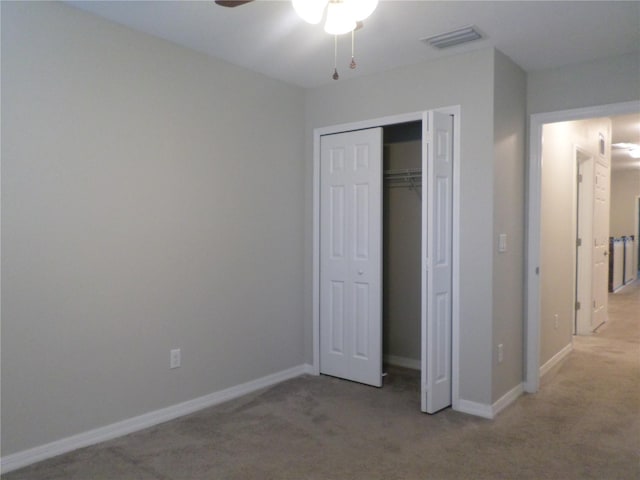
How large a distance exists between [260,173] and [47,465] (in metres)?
2.35

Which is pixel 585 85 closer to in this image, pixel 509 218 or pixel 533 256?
pixel 509 218

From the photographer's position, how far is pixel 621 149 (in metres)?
7.73

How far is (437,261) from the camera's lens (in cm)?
334

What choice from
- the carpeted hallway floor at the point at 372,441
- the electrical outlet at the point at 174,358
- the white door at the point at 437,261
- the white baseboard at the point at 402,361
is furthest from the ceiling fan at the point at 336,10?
the white baseboard at the point at 402,361

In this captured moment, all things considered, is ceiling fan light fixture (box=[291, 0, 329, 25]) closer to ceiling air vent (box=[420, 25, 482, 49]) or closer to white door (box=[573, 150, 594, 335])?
ceiling air vent (box=[420, 25, 482, 49])

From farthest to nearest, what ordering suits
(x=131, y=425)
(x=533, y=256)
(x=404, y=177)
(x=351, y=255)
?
1. (x=404, y=177)
2. (x=351, y=255)
3. (x=533, y=256)
4. (x=131, y=425)

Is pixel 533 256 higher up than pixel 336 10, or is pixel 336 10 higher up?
pixel 336 10

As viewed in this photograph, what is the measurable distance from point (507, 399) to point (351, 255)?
61.8 inches

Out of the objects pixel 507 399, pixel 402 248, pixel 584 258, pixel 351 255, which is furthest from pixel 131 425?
pixel 584 258

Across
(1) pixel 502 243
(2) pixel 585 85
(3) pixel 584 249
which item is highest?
(2) pixel 585 85

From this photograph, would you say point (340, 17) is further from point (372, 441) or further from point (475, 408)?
point (475, 408)

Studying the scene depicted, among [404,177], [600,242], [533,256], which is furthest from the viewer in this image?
[600,242]

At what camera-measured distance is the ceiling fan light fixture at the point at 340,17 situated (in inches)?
72.6

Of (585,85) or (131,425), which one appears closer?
(131,425)
